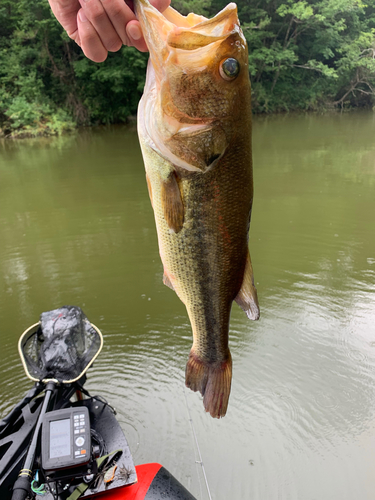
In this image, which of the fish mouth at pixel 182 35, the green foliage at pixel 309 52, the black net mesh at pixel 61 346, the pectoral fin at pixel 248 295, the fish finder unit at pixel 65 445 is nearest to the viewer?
the fish mouth at pixel 182 35

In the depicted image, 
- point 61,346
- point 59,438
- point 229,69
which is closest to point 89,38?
point 229,69

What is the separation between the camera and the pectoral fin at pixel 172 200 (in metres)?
1.20

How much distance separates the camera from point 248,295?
4.57 ft

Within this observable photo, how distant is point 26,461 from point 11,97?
1865 centimetres

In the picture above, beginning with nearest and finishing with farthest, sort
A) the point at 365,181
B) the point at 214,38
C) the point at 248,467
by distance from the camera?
the point at 214,38
the point at 248,467
the point at 365,181

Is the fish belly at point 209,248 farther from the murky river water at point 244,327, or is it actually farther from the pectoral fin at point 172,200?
the murky river water at point 244,327

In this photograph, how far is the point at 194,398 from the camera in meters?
3.27

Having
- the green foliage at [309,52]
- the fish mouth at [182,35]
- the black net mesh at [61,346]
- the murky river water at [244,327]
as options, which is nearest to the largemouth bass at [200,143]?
the fish mouth at [182,35]

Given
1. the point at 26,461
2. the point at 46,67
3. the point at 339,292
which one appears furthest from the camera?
the point at 46,67

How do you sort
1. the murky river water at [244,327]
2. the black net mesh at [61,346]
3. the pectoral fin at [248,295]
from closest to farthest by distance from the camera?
the pectoral fin at [248,295]
the black net mesh at [61,346]
the murky river water at [244,327]

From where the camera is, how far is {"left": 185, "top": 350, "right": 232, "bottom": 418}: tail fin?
1400mm

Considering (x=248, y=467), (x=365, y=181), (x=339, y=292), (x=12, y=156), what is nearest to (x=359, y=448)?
(x=248, y=467)

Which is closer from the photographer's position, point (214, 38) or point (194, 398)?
point (214, 38)

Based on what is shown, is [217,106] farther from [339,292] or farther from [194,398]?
[339,292]
